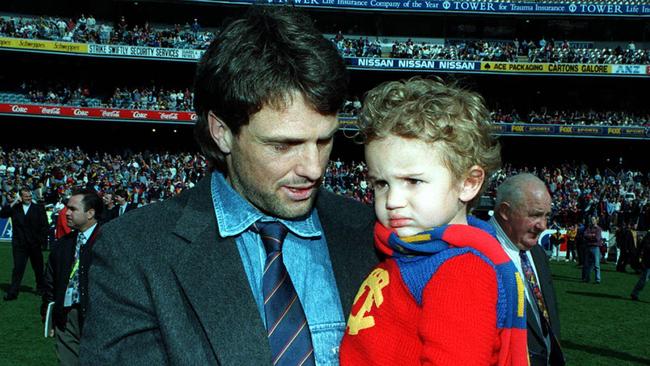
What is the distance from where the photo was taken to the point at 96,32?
38.7 meters

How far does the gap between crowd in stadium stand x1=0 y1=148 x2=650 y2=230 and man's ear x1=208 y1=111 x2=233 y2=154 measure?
24.8 m

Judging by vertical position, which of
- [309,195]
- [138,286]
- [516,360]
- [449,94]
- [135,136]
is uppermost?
A: [449,94]

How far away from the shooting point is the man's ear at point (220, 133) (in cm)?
283

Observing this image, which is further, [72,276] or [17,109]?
[17,109]

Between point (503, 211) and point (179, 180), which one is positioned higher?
point (503, 211)

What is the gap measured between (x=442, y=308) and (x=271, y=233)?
2.35 feet

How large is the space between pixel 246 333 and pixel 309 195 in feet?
2.00

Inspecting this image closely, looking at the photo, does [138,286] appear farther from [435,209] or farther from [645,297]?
[645,297]

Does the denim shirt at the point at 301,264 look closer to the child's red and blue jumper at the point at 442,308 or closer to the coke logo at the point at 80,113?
the child's red and blue jumper at the point at 442,308

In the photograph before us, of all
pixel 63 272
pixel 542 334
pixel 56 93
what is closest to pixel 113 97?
pixel 56 93

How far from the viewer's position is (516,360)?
97.3 inches

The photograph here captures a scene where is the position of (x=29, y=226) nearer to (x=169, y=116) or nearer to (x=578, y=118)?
(x=169, y=116)

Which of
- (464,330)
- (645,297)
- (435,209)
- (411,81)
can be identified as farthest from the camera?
(645,297)

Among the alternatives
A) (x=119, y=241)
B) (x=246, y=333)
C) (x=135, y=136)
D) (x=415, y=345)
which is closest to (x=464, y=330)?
(x=415, y=345)
